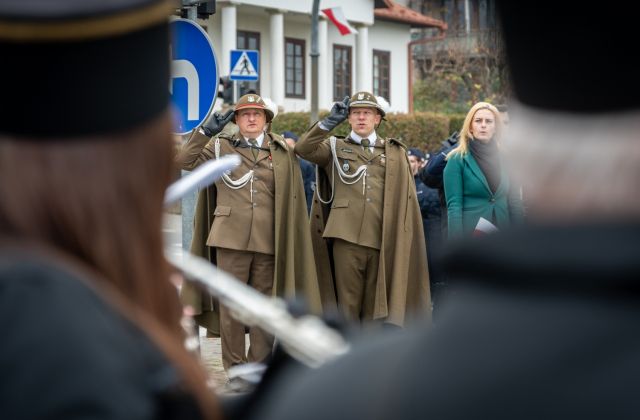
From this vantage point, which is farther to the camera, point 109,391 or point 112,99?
point 112,99

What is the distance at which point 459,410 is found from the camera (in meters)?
1.19

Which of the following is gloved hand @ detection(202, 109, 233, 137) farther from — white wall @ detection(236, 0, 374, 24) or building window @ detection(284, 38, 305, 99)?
building window @ detection(284, 38, 305, 99)

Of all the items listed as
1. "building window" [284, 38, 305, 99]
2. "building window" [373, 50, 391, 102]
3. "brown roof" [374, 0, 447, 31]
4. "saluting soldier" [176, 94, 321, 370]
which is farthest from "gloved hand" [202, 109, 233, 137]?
"building window" [373, 50, 391, 102]

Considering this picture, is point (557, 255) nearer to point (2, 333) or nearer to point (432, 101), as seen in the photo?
point (2, 333)

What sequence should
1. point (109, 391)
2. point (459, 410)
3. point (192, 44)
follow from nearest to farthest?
point (459, 410) < point (109, 391) < point (192, 44)

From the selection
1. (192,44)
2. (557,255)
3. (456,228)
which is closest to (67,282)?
(557,255)

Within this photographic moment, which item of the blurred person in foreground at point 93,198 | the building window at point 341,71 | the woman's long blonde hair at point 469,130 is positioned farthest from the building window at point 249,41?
the blurred person in foreground at point 93,198

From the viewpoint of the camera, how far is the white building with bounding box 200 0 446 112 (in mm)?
41781

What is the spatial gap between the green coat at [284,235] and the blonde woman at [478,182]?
126 cm

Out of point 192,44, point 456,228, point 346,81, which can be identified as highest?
point 346,81

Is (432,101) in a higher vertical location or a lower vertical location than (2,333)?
higher

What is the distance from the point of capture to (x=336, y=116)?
10.3m

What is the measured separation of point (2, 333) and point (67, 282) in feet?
0.36

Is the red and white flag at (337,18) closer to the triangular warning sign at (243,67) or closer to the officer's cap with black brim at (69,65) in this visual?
the triangular warning sign at (243,67)
